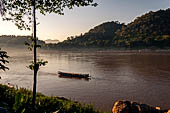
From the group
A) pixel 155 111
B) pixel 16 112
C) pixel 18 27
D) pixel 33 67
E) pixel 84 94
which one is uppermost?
pixel 18 27

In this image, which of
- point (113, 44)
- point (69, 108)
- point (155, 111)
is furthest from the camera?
point (113, 44)

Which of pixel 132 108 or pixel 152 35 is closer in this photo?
pixel 132 108

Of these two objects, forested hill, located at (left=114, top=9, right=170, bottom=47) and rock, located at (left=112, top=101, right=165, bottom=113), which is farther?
forested hill, located at (left=114, top=9, right=170, bottom=47)

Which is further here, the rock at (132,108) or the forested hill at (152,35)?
A: the forested hill at (152,35)

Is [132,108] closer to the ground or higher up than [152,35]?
closer to the ground

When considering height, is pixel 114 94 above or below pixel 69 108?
below

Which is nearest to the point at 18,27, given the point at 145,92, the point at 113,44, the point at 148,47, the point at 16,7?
the point at 16,7

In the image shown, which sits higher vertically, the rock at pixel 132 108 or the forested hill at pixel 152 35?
the forested hill at pixel 152 35

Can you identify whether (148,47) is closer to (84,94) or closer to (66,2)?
(84,94)

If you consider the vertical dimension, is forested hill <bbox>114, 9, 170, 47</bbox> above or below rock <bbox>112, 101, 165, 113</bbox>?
above

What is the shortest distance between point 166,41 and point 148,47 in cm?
1666

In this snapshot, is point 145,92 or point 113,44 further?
point 113,44

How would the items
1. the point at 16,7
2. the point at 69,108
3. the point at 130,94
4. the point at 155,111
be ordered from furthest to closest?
the point at 130,94, the point at 155,111, the point at 69,108, the point at 16,7

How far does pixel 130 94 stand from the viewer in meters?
27.0
